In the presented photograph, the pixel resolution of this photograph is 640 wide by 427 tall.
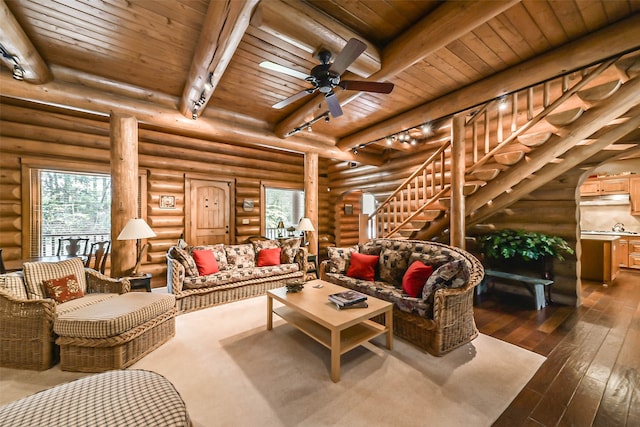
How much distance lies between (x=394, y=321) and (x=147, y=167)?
592 centimetres

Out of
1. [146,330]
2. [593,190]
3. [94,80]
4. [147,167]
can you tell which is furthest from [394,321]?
[593,190]

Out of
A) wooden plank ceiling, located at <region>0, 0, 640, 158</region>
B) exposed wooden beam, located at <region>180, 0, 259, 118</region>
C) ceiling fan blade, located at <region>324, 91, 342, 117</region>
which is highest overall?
wooden plank ceiling, located at <region>0, 0, 640, 158</region>

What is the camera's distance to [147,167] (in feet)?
18.5

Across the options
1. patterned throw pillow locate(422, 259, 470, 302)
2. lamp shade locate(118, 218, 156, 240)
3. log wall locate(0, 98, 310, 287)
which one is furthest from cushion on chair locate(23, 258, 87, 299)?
patterned throw pillow locate(422, 259, 470, 302)

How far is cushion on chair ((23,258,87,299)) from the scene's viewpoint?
8.34ft

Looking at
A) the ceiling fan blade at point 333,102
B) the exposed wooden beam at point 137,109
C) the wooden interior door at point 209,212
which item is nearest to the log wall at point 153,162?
the wooden interior door at point 209,212

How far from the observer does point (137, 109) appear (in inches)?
147

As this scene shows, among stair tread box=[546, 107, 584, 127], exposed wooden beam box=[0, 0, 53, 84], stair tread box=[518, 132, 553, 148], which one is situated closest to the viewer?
exposed wooden beam box=[0, 0, 53, 84]

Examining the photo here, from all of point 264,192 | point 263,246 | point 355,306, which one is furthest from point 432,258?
point 264,192

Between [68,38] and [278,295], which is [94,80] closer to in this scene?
[68,38]

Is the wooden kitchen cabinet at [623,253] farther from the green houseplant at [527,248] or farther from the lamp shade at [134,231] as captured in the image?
the lamp shade at [134,231]

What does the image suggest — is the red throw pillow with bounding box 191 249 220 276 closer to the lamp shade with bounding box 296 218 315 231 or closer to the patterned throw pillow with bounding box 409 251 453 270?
the lamp shade with bounding box 296 218 315 231

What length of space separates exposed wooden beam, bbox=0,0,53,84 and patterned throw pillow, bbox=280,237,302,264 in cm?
406

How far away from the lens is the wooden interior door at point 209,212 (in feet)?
20.2
